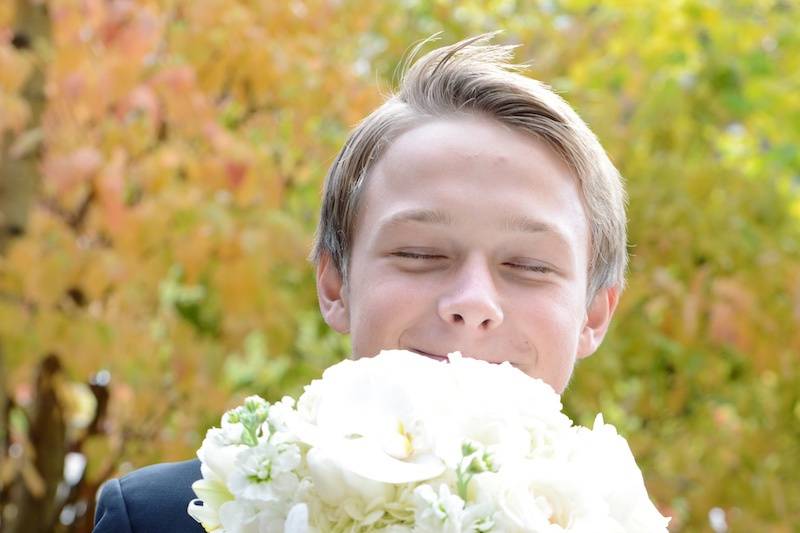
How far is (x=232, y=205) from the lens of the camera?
187 inches

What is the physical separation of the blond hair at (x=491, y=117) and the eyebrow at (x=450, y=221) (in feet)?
0.61

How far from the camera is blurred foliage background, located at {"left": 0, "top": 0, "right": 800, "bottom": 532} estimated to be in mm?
4465

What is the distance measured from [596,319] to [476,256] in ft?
1.76

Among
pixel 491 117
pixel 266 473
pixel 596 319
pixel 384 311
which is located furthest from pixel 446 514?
pixel 596 319

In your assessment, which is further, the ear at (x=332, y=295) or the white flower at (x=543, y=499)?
the ear at (x=332, y=295)

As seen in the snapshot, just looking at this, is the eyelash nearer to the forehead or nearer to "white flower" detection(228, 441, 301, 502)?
the forehead

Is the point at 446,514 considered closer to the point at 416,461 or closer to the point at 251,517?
the point at 416,461

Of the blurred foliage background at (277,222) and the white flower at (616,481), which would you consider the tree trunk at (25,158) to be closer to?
the blurred foliage background at (277,222)

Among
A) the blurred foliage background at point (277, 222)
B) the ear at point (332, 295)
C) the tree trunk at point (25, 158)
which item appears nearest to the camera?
the ear at point (332, 295)

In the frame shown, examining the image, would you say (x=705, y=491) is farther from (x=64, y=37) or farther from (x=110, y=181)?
(x=64, y=37)

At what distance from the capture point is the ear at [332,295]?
7.43 feet

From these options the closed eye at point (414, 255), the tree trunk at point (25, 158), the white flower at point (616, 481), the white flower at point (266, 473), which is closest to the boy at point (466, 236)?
the closed eye at point (414, 255)

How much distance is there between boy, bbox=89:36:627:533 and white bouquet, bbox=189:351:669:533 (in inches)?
17.3

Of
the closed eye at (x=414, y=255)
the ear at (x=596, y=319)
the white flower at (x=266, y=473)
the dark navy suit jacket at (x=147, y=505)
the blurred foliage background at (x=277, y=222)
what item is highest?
the white flower at (x=266, y=473)
